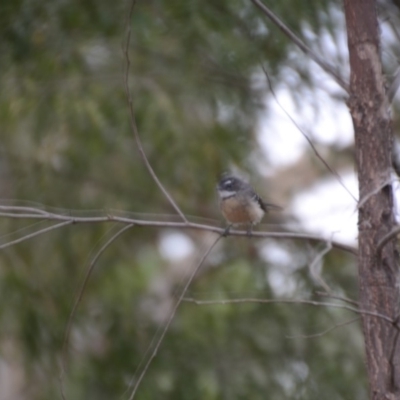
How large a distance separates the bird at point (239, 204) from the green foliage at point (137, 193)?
1862 mm

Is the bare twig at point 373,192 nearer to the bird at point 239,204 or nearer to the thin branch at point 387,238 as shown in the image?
the thin branch at point 387,238

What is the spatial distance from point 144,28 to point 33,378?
295cm

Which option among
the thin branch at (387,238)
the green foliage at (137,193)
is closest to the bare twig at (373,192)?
the thin branch at (387,238)

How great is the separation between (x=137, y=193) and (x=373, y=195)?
5.05m

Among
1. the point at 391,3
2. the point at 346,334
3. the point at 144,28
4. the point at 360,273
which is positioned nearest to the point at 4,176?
the point at 144,28

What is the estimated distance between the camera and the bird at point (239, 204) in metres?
4.52

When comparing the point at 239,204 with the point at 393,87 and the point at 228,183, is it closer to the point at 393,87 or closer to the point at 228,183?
the point at 228,183

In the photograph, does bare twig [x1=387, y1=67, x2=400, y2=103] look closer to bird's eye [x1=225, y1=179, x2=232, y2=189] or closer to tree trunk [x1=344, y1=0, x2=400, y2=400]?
tree trunk [x1=344, y1=0, x2=400, y2=400]

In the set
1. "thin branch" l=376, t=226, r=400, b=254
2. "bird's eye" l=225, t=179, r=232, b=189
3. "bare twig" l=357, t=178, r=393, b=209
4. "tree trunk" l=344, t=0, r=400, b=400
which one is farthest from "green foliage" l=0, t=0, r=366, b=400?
"thin branch" l=376, t=226, r=400, b=254

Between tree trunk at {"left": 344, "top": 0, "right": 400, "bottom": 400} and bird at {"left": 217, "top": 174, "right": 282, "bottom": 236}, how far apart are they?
1.77 m

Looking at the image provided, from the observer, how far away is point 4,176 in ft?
27.2

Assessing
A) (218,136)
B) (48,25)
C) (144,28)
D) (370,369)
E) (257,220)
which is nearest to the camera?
(370,369)

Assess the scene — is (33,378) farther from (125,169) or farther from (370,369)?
(370,369)

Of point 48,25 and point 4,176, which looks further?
point 4,176
